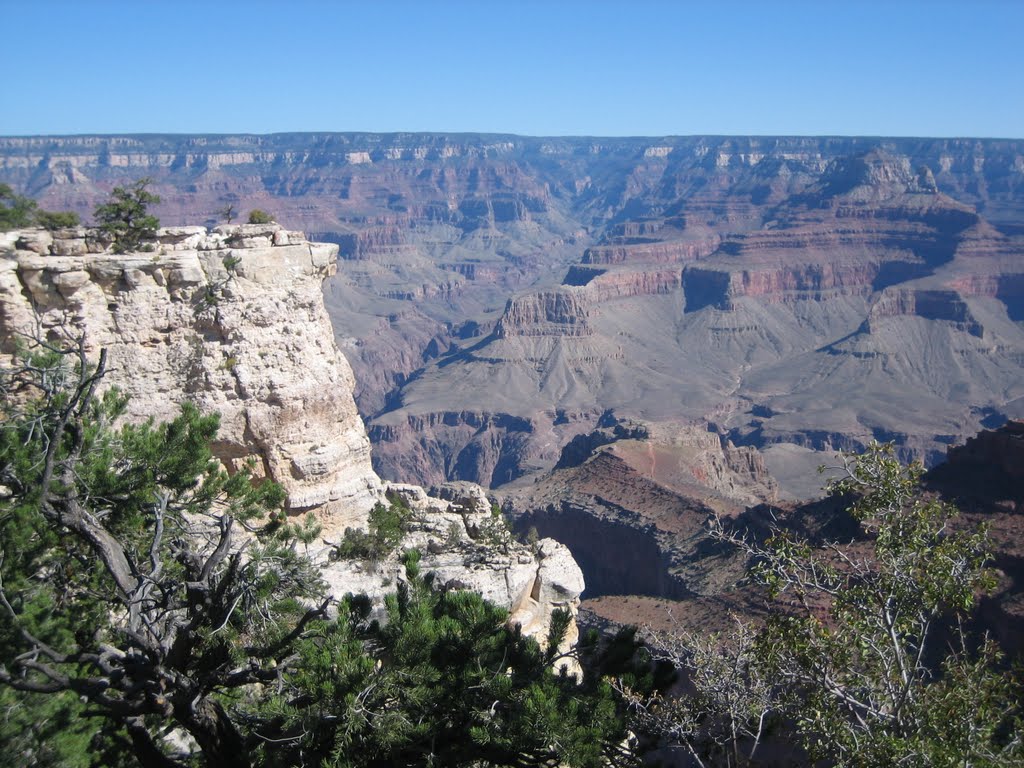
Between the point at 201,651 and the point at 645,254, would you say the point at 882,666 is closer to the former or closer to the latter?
the point at 201,651

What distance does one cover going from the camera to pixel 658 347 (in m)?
140

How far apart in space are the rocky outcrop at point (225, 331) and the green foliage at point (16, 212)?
947 cm

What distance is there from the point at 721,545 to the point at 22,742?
33.5 m

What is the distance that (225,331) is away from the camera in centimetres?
1670

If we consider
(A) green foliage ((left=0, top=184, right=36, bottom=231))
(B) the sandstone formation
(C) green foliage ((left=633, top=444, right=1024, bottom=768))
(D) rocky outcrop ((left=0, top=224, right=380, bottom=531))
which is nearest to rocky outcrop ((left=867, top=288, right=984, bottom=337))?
(B) the sandstone formation

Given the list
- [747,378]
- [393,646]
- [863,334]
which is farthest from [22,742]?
[863,334]

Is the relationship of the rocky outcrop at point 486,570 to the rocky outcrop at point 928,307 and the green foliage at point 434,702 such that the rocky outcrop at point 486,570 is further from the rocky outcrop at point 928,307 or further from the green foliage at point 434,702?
the rocky outcrop at point 928,307

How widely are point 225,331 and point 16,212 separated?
14769 mm

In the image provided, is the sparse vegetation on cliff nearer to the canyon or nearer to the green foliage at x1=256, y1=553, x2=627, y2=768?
the green foliage at x1=256, y1=553, x2=627, y2=768

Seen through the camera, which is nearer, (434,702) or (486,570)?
(434,702)

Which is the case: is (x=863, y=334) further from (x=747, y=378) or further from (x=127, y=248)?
(x=127, y=248)

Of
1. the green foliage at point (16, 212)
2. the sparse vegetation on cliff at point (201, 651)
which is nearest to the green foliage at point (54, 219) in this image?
the green foliage at point (16, 212)

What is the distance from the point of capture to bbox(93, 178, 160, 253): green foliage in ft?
60.6

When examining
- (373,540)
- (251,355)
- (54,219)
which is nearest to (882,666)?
(373,540)
